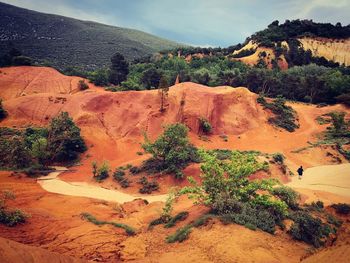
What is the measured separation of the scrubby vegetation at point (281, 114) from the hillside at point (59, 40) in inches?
1833

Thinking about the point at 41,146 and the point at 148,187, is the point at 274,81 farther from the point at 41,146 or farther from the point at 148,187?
the point at 41,146

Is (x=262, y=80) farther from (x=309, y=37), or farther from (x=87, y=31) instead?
(x=87, y=31)

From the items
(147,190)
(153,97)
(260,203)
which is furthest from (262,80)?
(260,203)

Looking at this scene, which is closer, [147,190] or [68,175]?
[147,190]

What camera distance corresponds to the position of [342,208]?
48.8ft

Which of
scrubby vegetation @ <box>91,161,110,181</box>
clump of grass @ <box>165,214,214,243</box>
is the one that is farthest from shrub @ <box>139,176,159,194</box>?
clump of grass @ <box>165,214,214,243</box>

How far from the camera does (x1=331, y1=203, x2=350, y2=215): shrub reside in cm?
1463

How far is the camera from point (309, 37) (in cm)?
7438

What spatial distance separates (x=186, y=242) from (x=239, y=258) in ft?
7.26

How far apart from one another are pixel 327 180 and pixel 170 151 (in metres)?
11.7

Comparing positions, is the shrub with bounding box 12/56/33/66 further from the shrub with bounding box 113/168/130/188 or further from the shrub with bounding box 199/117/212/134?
the shrub with bounding box 113/168/130/188

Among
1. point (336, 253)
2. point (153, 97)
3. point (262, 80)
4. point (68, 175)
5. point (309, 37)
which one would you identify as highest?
point (309, 37)

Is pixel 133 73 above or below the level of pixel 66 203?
above

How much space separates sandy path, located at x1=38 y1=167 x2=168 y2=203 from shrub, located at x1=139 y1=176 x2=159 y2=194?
25.4 inches
